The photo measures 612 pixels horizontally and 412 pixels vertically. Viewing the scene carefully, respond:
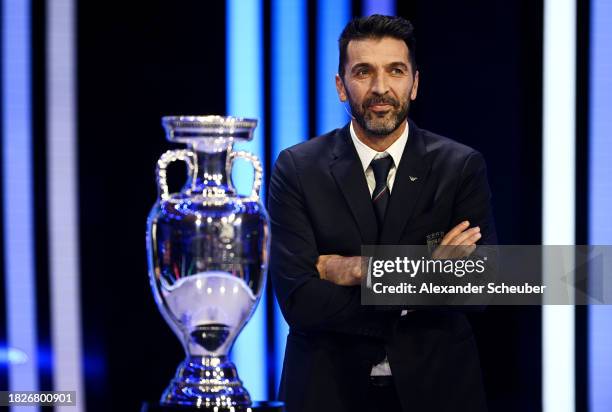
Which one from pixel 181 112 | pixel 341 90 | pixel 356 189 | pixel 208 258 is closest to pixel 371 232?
pixel 356 189

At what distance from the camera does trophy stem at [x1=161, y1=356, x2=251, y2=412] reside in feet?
6.30

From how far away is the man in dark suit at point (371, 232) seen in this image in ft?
8.97

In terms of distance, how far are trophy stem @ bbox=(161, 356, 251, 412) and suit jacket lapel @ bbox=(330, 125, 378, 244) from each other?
36.7 inches

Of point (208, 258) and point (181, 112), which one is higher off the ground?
point (181, 112)

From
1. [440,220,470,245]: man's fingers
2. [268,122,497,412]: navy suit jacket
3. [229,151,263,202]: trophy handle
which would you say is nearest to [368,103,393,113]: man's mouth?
[268,122,497,412]: navy suit jacket

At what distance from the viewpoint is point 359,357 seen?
273cm

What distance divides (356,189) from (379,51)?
1.27 feet

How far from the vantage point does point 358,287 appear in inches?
109

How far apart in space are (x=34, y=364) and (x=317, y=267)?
1476 millimetres

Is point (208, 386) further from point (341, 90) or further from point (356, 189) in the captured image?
point (341, 90)

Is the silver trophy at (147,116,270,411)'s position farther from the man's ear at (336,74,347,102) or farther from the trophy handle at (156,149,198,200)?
the man's ear at (336,74,347,102)

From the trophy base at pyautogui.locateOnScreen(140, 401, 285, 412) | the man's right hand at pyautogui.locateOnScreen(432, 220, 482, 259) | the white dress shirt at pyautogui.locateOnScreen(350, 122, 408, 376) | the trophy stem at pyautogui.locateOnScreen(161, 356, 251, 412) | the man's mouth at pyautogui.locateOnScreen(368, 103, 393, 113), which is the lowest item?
the trophy base at pyautogui.locateOnScreen(140, 401, 285, 412)

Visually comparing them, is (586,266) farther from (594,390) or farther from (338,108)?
(338,108)

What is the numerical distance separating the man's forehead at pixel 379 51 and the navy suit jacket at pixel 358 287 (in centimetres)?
22
